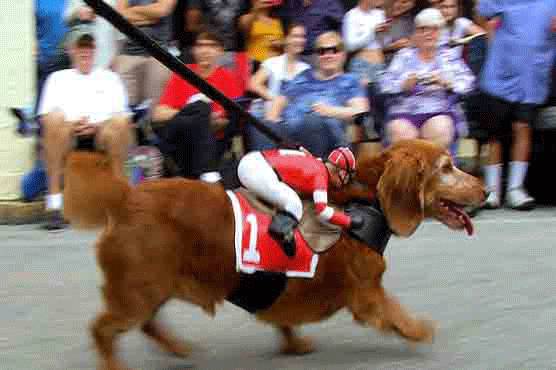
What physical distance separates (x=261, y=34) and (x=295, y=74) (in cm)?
88

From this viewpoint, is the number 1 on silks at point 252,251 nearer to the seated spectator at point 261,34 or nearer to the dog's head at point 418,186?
the dog's head at point 418,186

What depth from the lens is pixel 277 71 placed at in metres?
9.38

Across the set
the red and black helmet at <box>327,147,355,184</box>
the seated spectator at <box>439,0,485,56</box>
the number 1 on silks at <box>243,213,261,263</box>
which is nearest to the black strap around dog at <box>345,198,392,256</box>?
the red and black helmet at <box>327,147,355,184</box>

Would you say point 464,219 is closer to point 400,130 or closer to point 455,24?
point 400,130

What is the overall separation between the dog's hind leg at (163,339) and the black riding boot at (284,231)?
34.1 inches

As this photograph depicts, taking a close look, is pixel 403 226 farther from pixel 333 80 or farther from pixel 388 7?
pixel 388 7

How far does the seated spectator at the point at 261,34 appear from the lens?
9.92 m

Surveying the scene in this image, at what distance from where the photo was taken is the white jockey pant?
556 centimetres

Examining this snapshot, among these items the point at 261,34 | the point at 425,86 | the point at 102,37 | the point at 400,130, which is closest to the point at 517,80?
the point at 425,86

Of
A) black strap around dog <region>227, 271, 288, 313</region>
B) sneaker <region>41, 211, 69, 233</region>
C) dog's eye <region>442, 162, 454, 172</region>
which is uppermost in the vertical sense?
dog's eye <region>442, 162, 454, 172</region>

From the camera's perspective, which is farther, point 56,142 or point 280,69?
point 280,69

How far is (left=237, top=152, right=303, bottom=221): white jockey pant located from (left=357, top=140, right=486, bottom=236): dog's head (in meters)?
0.46

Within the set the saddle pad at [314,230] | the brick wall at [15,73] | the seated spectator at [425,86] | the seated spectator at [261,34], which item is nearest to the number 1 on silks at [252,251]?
the saddle pad at [314,230]

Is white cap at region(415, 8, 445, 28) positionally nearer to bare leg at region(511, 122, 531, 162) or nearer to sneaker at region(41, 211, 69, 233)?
bare leg at region(511, 122, 531, 162)
